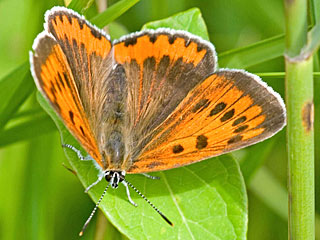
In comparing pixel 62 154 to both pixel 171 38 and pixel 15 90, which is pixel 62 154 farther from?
pixel 171 38

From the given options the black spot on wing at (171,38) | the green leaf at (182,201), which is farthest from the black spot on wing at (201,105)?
the black spot on wing at (171,38)

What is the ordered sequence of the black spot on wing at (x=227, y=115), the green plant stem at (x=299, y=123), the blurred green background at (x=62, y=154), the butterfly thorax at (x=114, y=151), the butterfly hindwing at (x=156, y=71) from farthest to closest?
the blurred green background at (x=62, y=154), the butterfly hindwing at (x=156, y=71), the butterfly thorax at (x=114, y=151), the black spot on wing at (x=227, y=115), the green plant stem at (x=299, y=123)

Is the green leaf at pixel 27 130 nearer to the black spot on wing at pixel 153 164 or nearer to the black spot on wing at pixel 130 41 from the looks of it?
the black spot on wing at pixel 130 41

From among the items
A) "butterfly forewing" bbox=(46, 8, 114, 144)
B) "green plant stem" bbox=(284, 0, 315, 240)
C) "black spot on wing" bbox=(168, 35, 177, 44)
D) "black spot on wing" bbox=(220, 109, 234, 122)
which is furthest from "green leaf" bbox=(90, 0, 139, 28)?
"green plant stem" bbox=(284, 0, 315, 240)

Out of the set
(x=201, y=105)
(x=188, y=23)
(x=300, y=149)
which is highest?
(x=188, y=23)

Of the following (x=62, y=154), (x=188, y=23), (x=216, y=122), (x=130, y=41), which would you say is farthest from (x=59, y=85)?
(x=62, y=154)

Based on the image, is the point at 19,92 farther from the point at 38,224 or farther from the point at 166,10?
the point at 166,10
